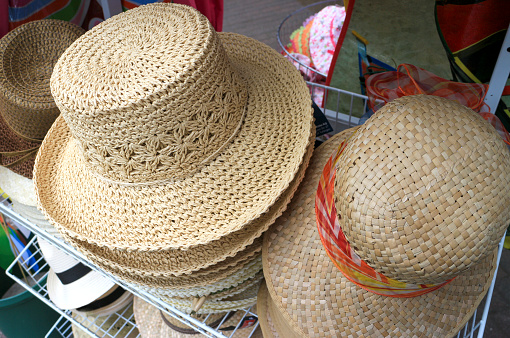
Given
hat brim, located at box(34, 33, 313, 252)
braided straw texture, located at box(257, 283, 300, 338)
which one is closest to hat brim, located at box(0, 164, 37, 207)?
hat brim, located at box(34, 33, 313, 252)

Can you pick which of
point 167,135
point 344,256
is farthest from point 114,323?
point 344,256

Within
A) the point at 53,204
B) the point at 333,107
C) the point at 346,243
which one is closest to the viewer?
the point at 346,243

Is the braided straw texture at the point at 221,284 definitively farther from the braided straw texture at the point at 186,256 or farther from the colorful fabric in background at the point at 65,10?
the colorful fabric in background at the point at 65,10

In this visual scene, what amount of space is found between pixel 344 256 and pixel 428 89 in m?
0.49

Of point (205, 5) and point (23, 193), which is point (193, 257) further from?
point (205, 5)

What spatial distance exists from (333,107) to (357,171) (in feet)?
3.97

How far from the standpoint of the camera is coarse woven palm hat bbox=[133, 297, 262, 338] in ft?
4.06

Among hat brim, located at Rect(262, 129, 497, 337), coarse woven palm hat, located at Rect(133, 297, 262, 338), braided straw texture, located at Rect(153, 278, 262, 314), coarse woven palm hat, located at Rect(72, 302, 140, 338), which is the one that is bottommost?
coarse woven palm hat, located at Rect(72, 302, 140, 338)

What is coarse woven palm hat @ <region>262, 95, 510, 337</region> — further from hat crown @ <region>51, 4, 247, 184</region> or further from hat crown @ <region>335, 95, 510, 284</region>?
hat crown @ <region>51, 4, 247, 184</region>

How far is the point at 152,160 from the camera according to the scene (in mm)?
846

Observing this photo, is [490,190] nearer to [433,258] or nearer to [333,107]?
[433,258]

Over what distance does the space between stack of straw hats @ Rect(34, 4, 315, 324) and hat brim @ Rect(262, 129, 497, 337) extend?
0.08 m

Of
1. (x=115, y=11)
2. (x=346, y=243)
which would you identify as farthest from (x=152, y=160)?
(x=115, y=11)

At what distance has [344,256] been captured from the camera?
2.19 feet
